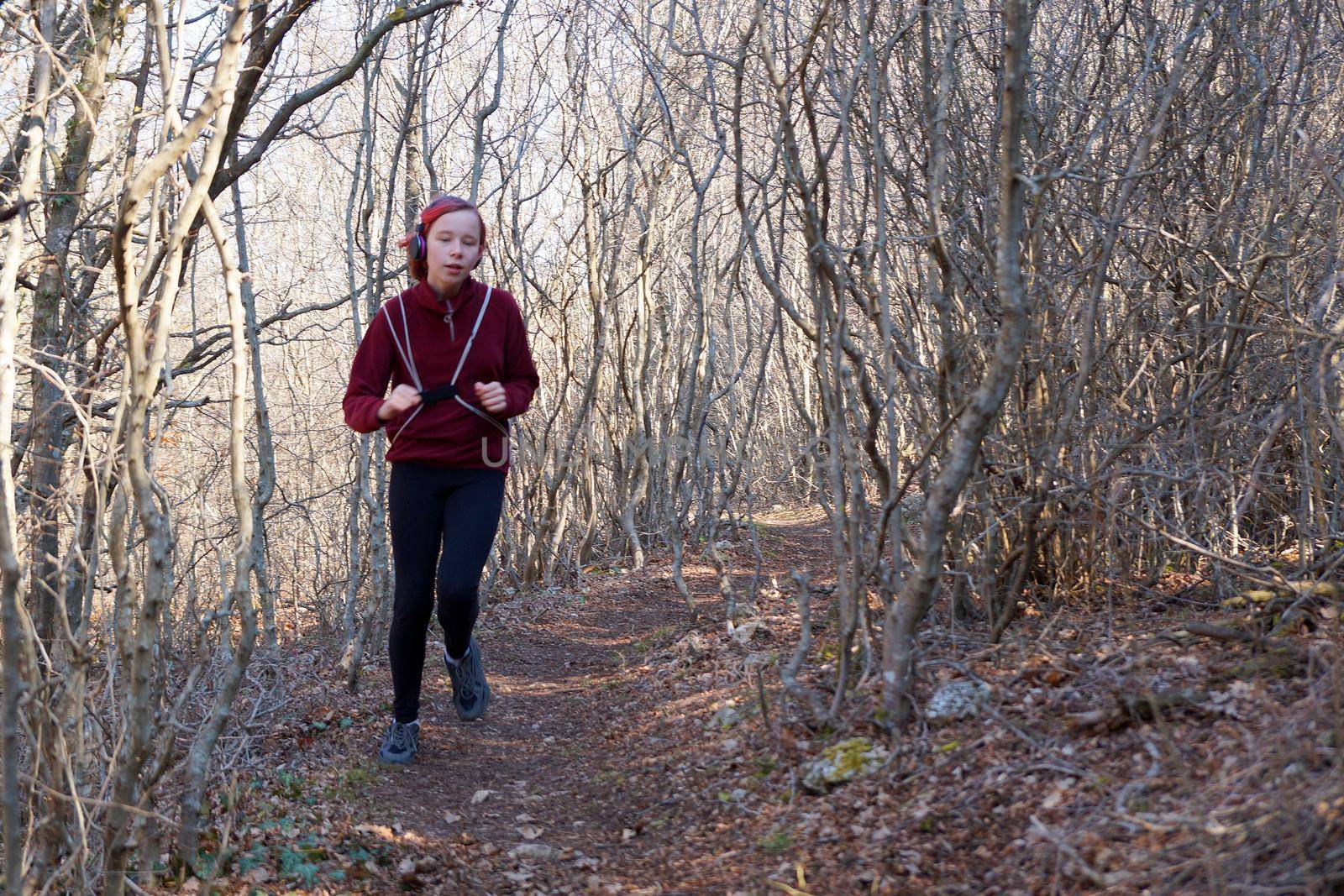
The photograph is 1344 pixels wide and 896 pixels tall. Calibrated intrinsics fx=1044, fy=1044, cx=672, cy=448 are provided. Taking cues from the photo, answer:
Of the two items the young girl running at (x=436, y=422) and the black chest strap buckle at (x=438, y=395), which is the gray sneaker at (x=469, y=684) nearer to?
the young girl running at (x=436, y=422)

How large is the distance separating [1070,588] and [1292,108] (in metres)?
1.82

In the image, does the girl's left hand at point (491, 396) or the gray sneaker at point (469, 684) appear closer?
the girl's left hand at point (491, 396)

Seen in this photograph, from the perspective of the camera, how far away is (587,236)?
7.68 meters

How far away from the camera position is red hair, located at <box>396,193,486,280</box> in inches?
150

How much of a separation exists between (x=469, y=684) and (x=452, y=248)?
1716 mm

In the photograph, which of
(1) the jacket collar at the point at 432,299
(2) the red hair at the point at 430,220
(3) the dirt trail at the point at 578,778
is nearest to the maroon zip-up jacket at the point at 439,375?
(1) the jacket collar at the point at 432,299

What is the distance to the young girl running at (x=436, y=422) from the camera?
12.2 ft

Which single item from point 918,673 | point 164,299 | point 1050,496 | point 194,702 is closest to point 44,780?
point 164,299

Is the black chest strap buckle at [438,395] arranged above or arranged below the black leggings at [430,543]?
above

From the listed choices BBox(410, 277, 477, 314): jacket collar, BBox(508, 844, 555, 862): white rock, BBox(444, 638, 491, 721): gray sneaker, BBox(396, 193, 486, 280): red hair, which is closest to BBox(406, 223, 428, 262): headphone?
BBox(396, 193, 486, 280): red hair

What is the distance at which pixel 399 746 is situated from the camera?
386cm

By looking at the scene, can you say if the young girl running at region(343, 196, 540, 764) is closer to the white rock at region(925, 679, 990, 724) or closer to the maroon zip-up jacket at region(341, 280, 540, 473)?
the maroon zip-up jacket at region(341, 280, 540, 473)

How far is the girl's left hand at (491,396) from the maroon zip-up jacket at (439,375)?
4 cm

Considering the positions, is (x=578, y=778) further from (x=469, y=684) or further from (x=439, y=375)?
(x=439, y=375)
